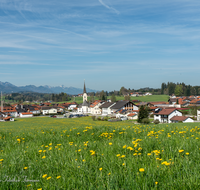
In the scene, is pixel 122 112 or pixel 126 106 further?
pixel 126 106

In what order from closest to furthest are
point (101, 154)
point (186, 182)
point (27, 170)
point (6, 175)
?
point (186, 182) → point (6, 175) → point (27, 170) → point (101, 154)

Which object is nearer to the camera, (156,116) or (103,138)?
(103,138)

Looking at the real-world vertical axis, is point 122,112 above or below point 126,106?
below

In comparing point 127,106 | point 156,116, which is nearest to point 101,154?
point 156,116

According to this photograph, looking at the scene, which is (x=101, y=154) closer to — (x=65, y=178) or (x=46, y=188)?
(x=65, y=178)

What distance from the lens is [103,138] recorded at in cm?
790

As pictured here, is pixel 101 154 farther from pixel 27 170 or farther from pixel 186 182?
pixel 186 182

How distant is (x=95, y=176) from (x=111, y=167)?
443 mm

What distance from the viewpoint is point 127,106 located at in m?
96.2

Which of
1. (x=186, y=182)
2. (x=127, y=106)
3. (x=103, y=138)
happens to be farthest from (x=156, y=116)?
(x=186, y=182)

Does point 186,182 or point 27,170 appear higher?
point 186,182

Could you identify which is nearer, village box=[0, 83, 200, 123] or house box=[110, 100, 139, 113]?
village box=[0, 83, 200, 123]

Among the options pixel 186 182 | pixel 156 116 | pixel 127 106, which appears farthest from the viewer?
pixel 127 106

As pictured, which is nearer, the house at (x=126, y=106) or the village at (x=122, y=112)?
the village at (x=122, y=112)
